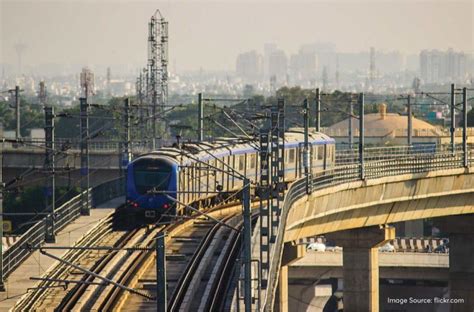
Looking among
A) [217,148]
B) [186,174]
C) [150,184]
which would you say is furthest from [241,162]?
[150,184]

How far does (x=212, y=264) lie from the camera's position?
47.7m

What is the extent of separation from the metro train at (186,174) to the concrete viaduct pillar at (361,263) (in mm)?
3675

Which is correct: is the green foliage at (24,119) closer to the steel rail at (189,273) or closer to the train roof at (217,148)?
the train roof at (217,148)

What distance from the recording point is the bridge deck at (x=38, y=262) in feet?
132

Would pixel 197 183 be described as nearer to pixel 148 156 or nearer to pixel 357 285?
pixel 148 156

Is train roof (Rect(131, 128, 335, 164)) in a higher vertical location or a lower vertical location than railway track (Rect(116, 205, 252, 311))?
higher

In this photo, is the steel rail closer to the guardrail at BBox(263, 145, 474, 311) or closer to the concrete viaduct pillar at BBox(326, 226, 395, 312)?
the guardrail at BBox(263, 145, 474, 311)

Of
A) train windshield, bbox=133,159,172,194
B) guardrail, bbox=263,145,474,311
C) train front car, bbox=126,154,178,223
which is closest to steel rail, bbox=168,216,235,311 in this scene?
guardrail, bbox=263,145,474,311

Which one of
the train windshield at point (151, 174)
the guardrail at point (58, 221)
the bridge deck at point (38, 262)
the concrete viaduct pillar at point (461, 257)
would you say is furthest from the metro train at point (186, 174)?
the concrete viaduct pillar at point (461, 257)

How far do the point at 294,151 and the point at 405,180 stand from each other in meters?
5.37

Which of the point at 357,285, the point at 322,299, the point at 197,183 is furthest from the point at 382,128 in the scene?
the point at 197,183

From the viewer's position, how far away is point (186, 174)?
59125 millimetres

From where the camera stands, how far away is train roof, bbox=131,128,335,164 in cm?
5897

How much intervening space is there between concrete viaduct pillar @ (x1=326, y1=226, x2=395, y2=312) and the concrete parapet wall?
100 centimetres
